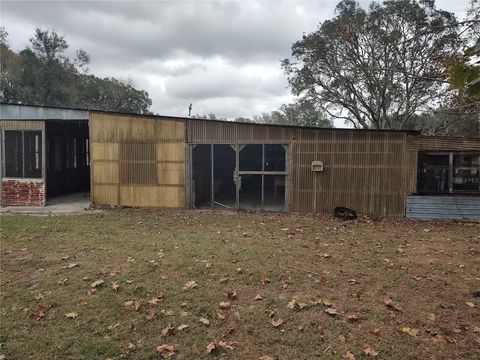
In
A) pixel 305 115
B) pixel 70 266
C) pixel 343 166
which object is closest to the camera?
pixel 70 266

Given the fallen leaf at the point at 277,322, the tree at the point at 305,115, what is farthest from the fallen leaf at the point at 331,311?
the tree at the point at 305,115

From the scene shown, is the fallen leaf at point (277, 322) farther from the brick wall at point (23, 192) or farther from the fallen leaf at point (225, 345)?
the brick wall at point (23, 192)

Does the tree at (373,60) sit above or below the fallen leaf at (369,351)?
above

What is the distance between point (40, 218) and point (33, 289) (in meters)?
5.84

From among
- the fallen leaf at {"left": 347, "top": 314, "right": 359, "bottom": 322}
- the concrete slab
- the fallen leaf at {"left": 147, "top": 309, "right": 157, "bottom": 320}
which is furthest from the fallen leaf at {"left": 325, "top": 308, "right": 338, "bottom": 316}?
the concrete slab

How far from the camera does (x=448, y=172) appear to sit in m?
10.8

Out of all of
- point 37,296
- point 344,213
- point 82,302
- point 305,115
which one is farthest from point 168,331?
point 305,115

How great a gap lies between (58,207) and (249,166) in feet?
21.1

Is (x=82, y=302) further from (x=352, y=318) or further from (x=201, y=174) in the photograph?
(x=201, y=174)

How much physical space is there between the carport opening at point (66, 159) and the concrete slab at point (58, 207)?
0.25 metres

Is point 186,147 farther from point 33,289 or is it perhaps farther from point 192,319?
point 192,319

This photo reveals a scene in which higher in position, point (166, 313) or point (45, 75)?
point (45, 75)

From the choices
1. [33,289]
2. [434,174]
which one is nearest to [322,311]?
[33,289]

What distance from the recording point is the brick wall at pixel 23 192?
1250 centimetres
